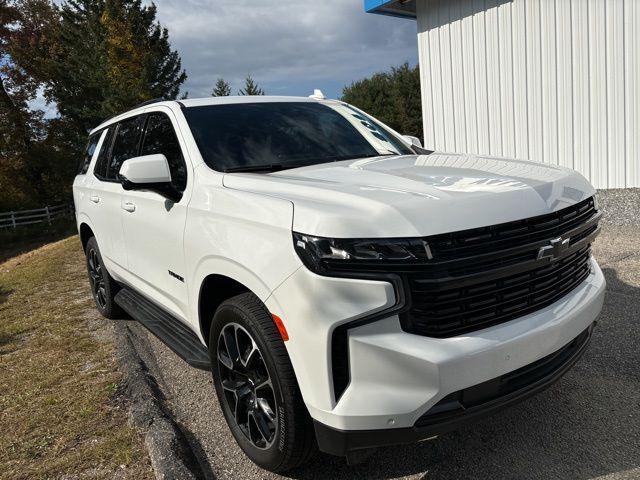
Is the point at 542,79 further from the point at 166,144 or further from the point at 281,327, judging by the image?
the point at 281,327

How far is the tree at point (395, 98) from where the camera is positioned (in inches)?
1654

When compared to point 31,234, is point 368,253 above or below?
above

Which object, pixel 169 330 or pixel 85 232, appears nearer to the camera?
pixel 169 330

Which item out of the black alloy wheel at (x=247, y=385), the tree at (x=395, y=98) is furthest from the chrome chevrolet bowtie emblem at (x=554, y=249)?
the tree at (x=395, y=98)

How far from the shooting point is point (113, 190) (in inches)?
176

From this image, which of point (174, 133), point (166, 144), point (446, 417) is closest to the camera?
point (446, 417)

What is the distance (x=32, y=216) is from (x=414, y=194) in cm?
3388

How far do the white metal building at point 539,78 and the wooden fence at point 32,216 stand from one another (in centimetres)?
2699

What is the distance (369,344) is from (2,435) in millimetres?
2649

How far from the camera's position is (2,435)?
3307 mm

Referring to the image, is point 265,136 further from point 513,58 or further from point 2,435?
point 513,58

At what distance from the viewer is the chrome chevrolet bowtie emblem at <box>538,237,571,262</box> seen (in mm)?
2287

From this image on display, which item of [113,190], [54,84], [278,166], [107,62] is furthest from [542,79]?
[54,84]

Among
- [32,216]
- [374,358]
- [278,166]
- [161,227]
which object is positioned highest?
[278,166]
